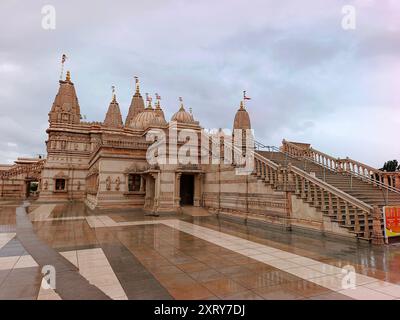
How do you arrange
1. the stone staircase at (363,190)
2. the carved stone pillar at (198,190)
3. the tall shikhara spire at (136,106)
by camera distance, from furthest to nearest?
1. the tall shikhara spire at (136,106)
2. the carved stone pillar at (198,190)
3. the stone staircase at (363,190)

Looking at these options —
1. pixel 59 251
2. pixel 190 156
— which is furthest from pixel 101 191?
pixel 59 251

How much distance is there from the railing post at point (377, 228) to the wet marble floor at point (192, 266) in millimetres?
366

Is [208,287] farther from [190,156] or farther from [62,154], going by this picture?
[62,154]

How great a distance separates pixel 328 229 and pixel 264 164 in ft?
16.6

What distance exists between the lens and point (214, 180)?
18.9 metres

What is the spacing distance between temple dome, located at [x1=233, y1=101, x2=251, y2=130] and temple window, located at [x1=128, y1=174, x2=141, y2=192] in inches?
726

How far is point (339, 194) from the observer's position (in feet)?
33.9

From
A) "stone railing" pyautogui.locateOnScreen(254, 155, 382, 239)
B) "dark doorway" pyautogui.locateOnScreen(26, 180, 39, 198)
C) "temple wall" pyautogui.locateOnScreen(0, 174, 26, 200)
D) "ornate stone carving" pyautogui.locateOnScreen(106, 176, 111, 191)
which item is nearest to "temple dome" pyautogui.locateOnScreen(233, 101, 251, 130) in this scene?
"ornate stone carving" pyautogui.locateOnScreen(106, 176, 111, 191)

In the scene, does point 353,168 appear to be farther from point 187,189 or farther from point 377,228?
point 187,189

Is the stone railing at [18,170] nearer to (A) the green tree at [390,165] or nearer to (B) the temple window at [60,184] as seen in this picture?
(B) the temple window at [60,184]

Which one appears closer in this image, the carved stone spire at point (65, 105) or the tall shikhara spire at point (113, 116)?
the carved stone spire at point (65, 105)

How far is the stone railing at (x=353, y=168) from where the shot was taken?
15449 millimetres

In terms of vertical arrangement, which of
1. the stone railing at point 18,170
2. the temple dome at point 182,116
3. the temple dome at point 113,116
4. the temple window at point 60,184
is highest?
the temple dome at point 113,116

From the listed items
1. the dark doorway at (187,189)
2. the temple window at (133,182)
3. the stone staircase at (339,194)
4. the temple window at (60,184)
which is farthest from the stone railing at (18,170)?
the stone staircase at (339,194)
